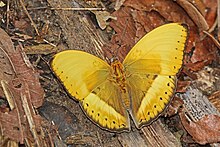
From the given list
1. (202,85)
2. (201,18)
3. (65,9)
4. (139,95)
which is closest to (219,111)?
(202,85)

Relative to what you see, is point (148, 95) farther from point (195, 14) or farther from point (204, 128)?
point (195, 14)

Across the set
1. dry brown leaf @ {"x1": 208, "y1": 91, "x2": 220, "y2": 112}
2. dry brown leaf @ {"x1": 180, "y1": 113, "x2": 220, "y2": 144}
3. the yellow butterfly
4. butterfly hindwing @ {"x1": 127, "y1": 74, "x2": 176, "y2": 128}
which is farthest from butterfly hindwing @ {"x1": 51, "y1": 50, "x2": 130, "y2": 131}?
dry brown leaf @ {"x1": 208, "y1": 91, "x2": 220, "y2": 112}

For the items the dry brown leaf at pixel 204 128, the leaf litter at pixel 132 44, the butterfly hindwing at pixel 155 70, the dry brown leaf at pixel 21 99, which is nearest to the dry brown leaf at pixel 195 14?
the leaf litter at pixel 132 44

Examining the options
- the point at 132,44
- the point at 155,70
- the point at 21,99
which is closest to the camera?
the point at 21,99

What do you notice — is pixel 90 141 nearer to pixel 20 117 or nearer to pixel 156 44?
pixel 20 117

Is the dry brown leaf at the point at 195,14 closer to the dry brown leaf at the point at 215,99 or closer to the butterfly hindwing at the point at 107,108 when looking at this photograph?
the dry brown leaf at the point at 215,99

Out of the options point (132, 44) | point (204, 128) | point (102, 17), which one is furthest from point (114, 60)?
point (204, 128)

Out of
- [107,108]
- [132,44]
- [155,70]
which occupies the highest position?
[155,70]

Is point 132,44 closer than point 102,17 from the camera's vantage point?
Yes
